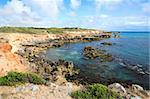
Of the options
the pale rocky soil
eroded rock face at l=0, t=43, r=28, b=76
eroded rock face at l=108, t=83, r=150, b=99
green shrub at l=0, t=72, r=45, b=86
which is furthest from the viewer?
eroded rock face at l=0, t=43, r=28, b=76

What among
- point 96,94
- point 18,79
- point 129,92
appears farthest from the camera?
point 129,92

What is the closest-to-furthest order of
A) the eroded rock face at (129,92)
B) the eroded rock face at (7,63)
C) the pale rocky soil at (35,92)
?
1. the pale rocky soil at (35,92)
2. the eroded rock face at (129,92)
3. the eroded rock face at (7,63)

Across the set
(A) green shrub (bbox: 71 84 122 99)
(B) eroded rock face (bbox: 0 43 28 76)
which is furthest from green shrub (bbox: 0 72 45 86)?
(A) green shrub (bbox: 71 84 122 99)

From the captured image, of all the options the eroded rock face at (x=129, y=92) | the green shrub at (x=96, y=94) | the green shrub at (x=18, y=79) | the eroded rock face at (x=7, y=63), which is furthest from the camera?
the eroded rock face at (x=7, y=63)

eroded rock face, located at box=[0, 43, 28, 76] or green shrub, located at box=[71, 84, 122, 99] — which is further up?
eroded rock face, located at box=[0, 43, 28, 76]

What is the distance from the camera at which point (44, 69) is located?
1344 inches

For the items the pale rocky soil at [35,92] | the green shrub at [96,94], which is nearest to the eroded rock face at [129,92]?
the green shrub at [96,94]

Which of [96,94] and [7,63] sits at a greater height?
[7,63]

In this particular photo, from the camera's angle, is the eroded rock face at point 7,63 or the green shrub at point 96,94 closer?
the green shrub at point 96,94

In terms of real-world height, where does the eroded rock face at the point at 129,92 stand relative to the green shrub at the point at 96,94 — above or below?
below

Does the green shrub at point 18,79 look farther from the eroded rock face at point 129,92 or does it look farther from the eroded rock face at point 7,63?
the eroded rock face at point 129,92

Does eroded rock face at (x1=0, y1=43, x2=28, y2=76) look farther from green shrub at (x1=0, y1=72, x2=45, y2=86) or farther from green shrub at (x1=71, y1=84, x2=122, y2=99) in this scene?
green shrub at (x1=71, y1=84, x2=122, y2=99)

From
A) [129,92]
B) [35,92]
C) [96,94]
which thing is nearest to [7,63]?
[35,92]

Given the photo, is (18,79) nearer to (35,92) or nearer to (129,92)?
(35,92)
